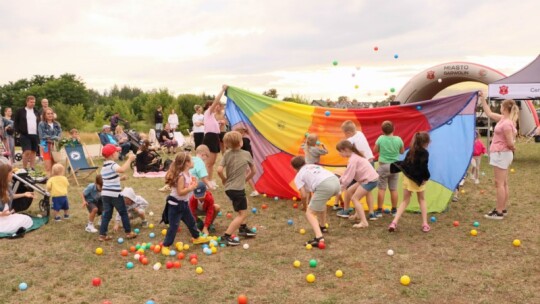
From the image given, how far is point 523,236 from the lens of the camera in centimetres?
621

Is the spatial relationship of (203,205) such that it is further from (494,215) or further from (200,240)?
(494,215)

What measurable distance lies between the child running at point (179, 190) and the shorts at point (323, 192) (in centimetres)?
160

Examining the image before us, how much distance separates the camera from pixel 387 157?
283 inches

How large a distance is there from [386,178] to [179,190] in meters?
Result: 3.52

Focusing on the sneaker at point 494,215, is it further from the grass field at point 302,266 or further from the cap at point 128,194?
the cap at point 128,194

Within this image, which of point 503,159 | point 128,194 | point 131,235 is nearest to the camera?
point 131,235

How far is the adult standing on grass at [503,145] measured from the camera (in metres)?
6.88

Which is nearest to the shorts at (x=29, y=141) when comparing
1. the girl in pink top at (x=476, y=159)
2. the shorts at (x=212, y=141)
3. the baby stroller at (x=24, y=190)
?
the baby stroller at (x=24, y=190)

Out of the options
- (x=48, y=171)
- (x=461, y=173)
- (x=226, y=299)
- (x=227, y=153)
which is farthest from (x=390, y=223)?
(x=48, y=171)

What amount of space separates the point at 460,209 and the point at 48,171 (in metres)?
9.57

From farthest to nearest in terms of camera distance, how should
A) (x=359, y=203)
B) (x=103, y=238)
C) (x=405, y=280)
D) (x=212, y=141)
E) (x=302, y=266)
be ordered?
(x=212, y=141) → (x=359, y=203) → (x=103, y=238) → (x=302, y=266) → (x=405, y=280)

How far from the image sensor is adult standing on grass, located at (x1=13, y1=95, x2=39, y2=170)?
1075cm

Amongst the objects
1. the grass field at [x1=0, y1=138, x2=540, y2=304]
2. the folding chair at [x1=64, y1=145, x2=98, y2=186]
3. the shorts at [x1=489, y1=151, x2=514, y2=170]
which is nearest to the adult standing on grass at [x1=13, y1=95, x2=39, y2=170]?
the folding chair at [x1=64, y1=145, x2=98, y2=186]

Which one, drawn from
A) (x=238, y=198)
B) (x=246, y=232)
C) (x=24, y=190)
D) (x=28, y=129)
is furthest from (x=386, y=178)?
(x=28, y=129)
